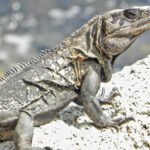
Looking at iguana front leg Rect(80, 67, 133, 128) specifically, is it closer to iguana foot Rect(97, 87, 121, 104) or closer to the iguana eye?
iguana foot Rect(97, 87, 121, 104)

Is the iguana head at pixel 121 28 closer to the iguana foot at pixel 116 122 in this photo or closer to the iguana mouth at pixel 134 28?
the iguana mouth at pixel 134 28

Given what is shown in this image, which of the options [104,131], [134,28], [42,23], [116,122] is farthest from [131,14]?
[42,23]

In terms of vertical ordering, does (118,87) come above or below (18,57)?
below

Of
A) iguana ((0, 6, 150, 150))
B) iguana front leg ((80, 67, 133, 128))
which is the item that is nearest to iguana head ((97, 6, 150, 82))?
iguana ((0, 6, 150, 150))

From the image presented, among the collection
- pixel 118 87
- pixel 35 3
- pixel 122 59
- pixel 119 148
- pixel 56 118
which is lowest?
pixel 119 148

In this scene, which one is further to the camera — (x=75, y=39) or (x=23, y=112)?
(x=75, y=39)

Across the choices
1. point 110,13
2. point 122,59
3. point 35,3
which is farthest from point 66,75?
point 35,3

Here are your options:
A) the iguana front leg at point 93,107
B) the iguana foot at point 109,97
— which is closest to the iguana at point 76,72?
the iguana front leg at point 93,107

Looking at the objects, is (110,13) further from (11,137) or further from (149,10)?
(11,137)
